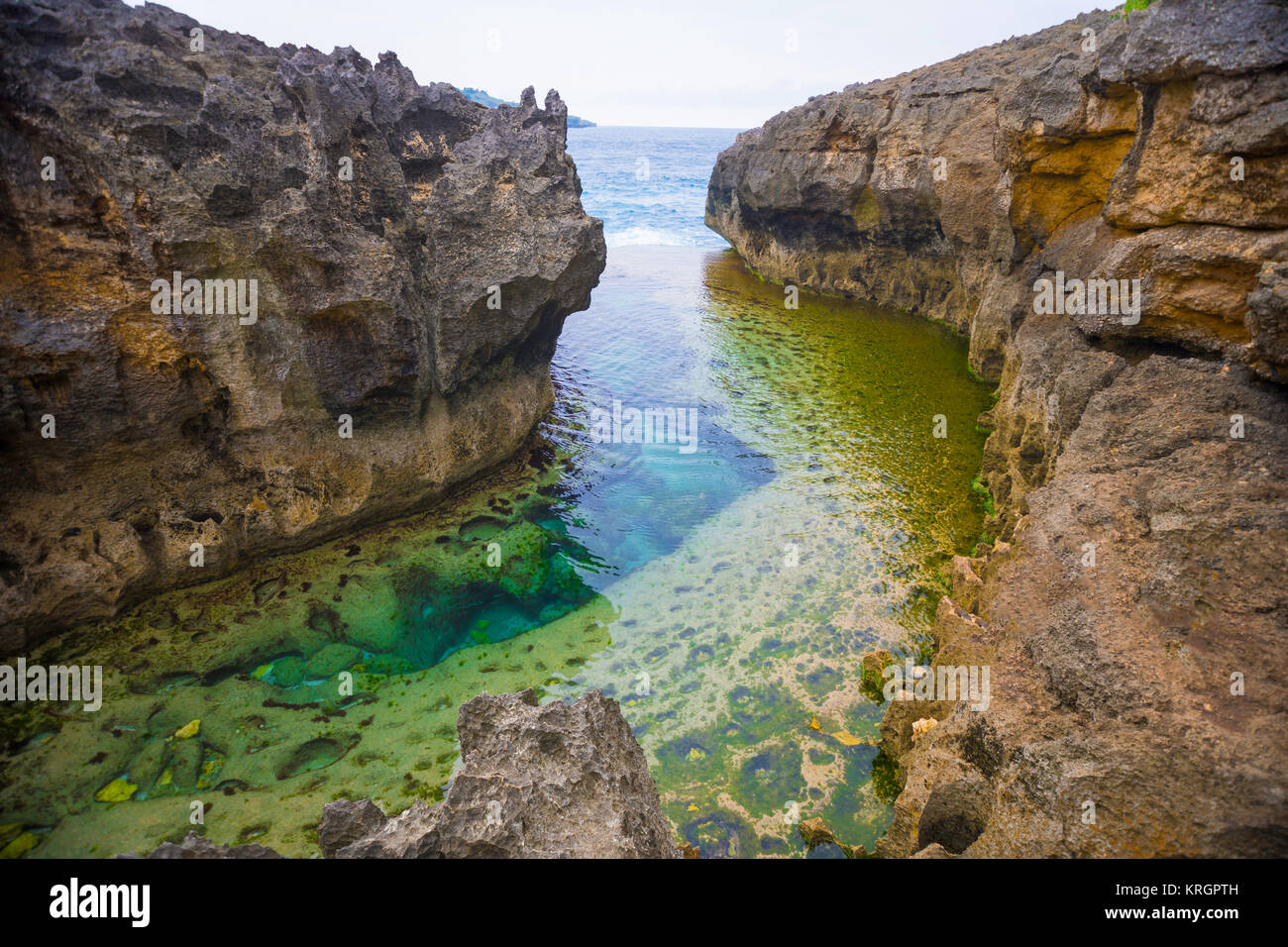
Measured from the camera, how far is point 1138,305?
6.45 m

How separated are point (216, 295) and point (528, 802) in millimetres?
6150

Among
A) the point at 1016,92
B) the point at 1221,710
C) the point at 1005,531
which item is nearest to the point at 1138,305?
the point at 1005,531

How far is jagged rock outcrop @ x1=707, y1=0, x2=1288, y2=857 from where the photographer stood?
364 centimetres

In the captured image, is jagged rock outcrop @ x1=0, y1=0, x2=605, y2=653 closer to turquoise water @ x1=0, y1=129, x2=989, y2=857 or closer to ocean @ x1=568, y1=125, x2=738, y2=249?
turquoise water @ x1=0, y1=129, x2=989, y2=857

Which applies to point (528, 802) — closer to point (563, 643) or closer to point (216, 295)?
point (563, 643)

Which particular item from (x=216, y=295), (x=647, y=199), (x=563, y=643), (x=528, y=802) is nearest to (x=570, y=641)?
(x=563, y=643)

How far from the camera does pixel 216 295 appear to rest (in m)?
6.98

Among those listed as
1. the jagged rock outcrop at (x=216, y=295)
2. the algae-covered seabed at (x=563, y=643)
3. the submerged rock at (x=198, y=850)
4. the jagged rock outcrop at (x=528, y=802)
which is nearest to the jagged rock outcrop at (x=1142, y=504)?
the algae-covered seabed at (x=563, y=643)

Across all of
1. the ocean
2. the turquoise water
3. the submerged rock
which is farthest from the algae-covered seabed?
the ocean

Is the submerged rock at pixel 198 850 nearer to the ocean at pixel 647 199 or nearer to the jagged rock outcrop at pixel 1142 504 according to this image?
the jagged rock outcrop at pixel 1142 504

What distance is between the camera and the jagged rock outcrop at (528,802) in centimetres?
326

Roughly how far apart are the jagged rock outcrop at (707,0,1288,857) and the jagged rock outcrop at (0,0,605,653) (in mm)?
6632
